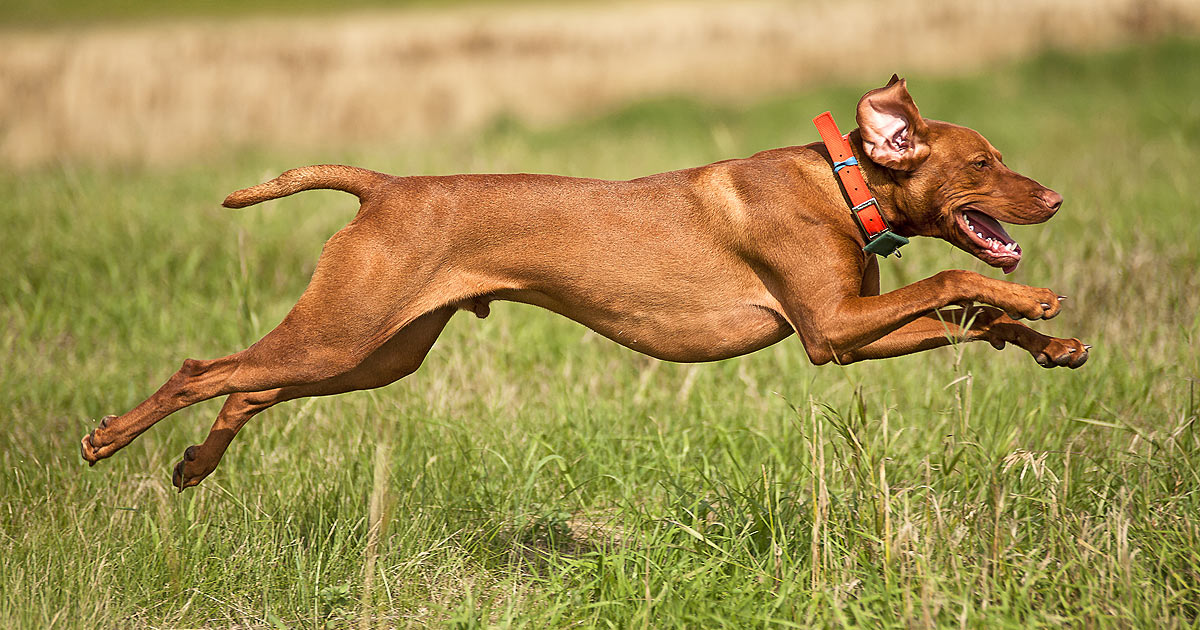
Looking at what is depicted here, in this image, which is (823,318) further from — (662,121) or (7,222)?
(662,121)

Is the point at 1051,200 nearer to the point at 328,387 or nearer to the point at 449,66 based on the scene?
the point at 328,387

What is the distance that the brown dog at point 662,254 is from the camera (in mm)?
3607

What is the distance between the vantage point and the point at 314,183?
382 centimetres

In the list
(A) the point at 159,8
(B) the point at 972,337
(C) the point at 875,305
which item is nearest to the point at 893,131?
(C) the point at 875,305

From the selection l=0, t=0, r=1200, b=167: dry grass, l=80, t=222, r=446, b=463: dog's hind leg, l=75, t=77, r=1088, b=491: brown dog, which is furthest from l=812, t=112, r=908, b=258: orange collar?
l=0, t=0, r=1200, b=167: dry grass

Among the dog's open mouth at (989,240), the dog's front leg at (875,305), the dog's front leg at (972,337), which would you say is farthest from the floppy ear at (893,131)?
Answer: the dog's front leg at (972,337)

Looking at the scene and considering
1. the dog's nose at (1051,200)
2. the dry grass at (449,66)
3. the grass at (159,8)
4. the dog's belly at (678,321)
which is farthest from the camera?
the grass at (159,8)

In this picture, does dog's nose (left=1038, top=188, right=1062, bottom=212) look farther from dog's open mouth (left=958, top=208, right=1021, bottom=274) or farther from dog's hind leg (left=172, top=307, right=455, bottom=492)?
dog's hind leg (left=172, top=307, right=455, bottom=492)

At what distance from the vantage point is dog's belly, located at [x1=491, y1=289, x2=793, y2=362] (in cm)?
378

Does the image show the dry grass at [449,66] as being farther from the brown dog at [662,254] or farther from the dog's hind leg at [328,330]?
the brown dog at [662,254]

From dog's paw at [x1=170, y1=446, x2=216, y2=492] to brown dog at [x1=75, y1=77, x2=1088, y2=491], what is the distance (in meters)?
0.28

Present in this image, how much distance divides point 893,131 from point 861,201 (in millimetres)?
260

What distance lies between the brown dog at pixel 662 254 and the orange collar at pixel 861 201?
5 centimetres

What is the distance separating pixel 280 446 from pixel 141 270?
2.71 metres
